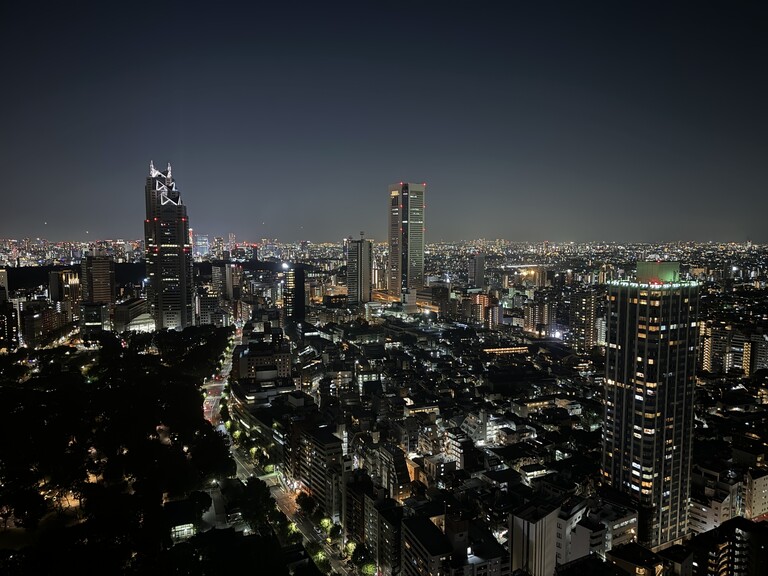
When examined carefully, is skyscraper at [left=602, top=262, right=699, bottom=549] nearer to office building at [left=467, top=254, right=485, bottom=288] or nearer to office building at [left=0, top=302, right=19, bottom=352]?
office building at [left=0, top=302, right=19, bottom=352]

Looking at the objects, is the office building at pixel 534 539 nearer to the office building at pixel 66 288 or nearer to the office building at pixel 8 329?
the office building at pixel 8 329

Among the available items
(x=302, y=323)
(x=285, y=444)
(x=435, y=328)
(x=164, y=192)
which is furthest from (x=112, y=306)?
(x=285, y=444)

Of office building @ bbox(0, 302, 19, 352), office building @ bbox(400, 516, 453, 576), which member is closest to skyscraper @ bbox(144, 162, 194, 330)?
office building @ bbox(0, 302, 19, 352)

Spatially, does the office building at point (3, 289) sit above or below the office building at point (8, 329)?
above

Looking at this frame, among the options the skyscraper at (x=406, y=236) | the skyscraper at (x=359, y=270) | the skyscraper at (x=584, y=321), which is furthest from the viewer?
the skyscraper at (x=406, y=236)

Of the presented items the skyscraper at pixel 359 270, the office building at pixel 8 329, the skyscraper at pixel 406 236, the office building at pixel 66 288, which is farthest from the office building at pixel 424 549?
the skyscraper at pixel 406 236

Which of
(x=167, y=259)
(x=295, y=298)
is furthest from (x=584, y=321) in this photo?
(x=167, y=259)
